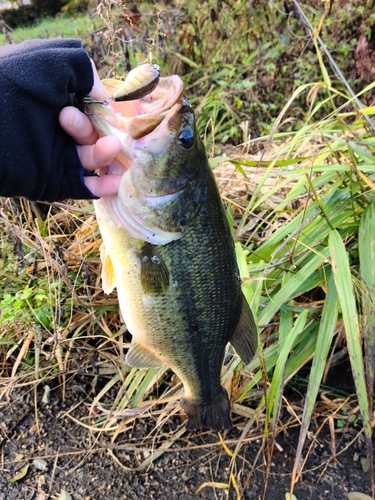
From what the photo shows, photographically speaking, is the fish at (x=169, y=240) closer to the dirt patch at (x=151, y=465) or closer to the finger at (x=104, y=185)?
the finger at (x=104, y=185)

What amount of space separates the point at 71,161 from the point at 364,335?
4.23 ft

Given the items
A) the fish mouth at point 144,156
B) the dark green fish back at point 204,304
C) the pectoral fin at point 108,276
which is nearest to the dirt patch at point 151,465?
the dark green fish back at point 204,304

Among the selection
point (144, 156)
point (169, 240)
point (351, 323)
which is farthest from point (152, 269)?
point (351, 323)

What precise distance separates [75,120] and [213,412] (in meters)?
1.20

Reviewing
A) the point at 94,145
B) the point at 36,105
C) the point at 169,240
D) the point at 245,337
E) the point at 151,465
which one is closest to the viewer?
the point at 36,105

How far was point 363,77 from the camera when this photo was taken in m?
4.05

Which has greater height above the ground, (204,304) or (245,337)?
(204,304)

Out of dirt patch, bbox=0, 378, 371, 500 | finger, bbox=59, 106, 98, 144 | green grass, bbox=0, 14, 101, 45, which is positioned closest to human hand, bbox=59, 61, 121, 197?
finger, bbox=59, 106, 98, 144

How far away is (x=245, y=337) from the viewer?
1567 millimetres

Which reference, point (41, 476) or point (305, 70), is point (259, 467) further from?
Answer: point (305, 70)

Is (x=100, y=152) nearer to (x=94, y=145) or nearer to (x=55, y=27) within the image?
(x=94, y=145)

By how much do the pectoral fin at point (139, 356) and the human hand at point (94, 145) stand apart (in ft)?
2.03

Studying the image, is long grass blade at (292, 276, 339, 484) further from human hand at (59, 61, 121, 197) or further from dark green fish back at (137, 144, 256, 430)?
human hand at (59, 61, 121, 197)

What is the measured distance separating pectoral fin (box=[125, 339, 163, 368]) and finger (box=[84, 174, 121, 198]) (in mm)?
599
